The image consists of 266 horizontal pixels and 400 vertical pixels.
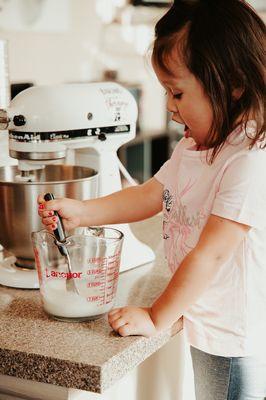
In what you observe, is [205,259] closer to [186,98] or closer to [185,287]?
[185,287]

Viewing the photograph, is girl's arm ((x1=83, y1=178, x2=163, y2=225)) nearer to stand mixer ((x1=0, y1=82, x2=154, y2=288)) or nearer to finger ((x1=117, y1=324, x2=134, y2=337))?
stand mixer ((x1=0, y1=82, x2=154, y2=288))

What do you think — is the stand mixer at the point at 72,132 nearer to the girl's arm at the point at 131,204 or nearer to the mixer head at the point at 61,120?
the mixer head at the point at 61,120

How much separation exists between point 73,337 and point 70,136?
0.40 metres

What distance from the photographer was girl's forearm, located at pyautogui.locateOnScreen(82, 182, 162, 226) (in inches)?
49.4


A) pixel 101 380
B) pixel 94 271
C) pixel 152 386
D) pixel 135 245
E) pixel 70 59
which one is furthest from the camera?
pixel 70 59

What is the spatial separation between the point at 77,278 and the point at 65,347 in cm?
12

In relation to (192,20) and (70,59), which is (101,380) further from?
(70,59)

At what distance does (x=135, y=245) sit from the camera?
1.38 meters

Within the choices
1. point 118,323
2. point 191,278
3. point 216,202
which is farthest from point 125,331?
point 216,202

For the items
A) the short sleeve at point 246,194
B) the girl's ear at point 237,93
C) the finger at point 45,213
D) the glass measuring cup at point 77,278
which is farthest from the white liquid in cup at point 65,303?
the girl's ear at point 237,93

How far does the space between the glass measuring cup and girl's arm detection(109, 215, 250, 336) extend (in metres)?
0.04

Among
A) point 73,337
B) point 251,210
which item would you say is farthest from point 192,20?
point 73,337

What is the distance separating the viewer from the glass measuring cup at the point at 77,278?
105 centimetres

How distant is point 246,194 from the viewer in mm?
994
